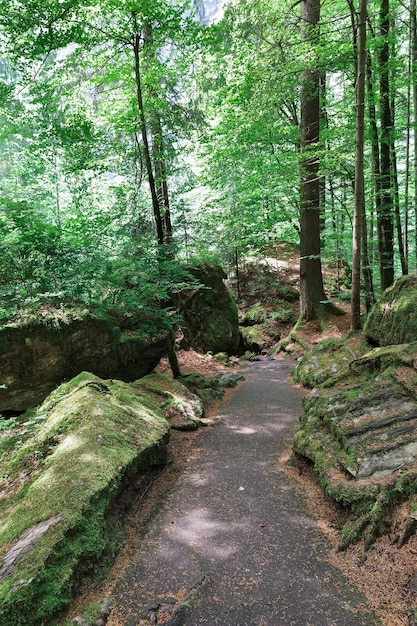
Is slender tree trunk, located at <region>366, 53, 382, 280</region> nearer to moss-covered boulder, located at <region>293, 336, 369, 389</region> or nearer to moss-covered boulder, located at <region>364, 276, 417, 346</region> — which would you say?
moss-covered boulder, located at <region>364, 276, 417, 346</region>

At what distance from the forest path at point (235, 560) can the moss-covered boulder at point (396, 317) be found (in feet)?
9.22

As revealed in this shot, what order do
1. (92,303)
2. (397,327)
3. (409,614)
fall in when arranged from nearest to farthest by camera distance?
(409,614) < (397,327) < (92,303)

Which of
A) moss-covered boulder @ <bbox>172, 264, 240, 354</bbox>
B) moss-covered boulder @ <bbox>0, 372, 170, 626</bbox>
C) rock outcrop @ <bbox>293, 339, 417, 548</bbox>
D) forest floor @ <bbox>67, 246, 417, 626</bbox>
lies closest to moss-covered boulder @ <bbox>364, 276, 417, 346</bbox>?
Result: rock outcrop @ <bbox>293, 339, 417, 548</bbox>

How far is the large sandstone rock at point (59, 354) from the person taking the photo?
Answer: 259 inches

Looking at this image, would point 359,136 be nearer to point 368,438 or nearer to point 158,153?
point 158,153

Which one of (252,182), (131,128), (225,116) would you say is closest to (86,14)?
(131,128)

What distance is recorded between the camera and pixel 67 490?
3090 millimetres

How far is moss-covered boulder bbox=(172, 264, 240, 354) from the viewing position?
1260cm

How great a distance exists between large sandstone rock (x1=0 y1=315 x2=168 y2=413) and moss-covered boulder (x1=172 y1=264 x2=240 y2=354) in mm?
4354

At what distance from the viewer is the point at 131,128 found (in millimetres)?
8727

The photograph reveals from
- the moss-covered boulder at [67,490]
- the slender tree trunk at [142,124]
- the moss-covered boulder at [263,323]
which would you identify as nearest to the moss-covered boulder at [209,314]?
the moss-covered boulder at [263,323]

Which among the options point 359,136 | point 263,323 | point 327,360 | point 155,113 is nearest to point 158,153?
point 155,113

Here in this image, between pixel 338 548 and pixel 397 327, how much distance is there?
394 centimetres

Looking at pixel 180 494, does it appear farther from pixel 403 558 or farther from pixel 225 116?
pixel 225 116
